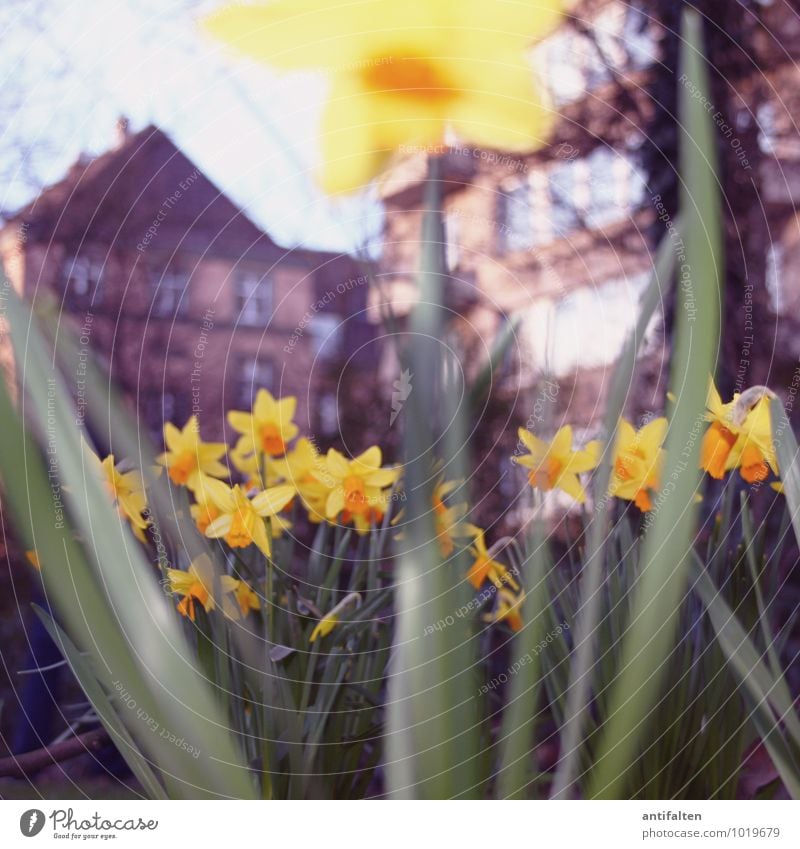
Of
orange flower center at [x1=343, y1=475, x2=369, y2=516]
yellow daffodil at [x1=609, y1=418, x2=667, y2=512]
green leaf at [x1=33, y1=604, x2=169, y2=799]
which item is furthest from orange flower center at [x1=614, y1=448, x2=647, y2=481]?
green leaf at [x1=33, y1=604, x2=169, y2=799]

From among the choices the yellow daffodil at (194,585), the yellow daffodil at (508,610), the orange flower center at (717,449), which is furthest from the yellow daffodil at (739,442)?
the yellow daffodil at (194,585)

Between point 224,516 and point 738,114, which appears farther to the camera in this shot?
point 738,114

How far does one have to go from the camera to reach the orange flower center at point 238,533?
33 cm

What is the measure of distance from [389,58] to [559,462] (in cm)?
22

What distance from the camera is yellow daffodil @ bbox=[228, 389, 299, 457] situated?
0.39 m

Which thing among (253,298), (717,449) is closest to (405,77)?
(253,298)

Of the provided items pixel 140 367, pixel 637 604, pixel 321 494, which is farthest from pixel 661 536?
pixel 140 367

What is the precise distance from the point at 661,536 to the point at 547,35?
0.91ft

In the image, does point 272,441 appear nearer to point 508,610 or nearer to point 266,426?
point 266,426

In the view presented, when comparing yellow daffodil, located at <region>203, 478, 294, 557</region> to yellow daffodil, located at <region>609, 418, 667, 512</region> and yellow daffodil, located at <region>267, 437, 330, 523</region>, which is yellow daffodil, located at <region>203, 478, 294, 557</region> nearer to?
yellow daffodil, located at <region>267, 437, 330, 523</region>

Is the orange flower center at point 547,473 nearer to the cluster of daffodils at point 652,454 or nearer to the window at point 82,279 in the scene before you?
the cluster of daffodils at point 652,454

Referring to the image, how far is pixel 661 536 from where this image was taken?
0.31m

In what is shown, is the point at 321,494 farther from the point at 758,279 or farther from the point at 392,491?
the point at 758,279

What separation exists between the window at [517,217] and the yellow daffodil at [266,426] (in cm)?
15
